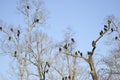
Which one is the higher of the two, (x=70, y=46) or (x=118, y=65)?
(x=70, y=46)

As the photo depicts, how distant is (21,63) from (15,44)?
1778 millimetres

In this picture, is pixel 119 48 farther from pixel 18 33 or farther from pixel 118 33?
pixel 18 33

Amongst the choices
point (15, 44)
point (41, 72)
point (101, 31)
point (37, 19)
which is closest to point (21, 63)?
point (15, 44)

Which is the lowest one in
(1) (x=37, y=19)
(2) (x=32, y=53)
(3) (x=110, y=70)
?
(3) (x=110, y=70)

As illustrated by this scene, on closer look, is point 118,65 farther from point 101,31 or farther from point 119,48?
point 101,31

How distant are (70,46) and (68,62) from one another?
6.00 feet

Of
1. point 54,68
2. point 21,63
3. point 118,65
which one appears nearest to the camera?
point 21,63

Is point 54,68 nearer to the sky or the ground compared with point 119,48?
nearer to the ground

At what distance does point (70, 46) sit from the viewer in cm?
2186

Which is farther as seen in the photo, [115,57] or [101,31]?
[115,57]

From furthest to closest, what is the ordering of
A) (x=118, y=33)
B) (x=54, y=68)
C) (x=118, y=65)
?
1. (x=54, y=68)
2. (x=118, y=65)
3. (x=118, y=33)

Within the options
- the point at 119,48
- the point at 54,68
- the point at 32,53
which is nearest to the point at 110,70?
the point at 119,48

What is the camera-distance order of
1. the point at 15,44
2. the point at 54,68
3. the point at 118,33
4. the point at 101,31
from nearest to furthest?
the point at 101,31 → the point at 15,44 → the point at 118,33 → the point at 54,68

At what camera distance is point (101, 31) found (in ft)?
45.3
